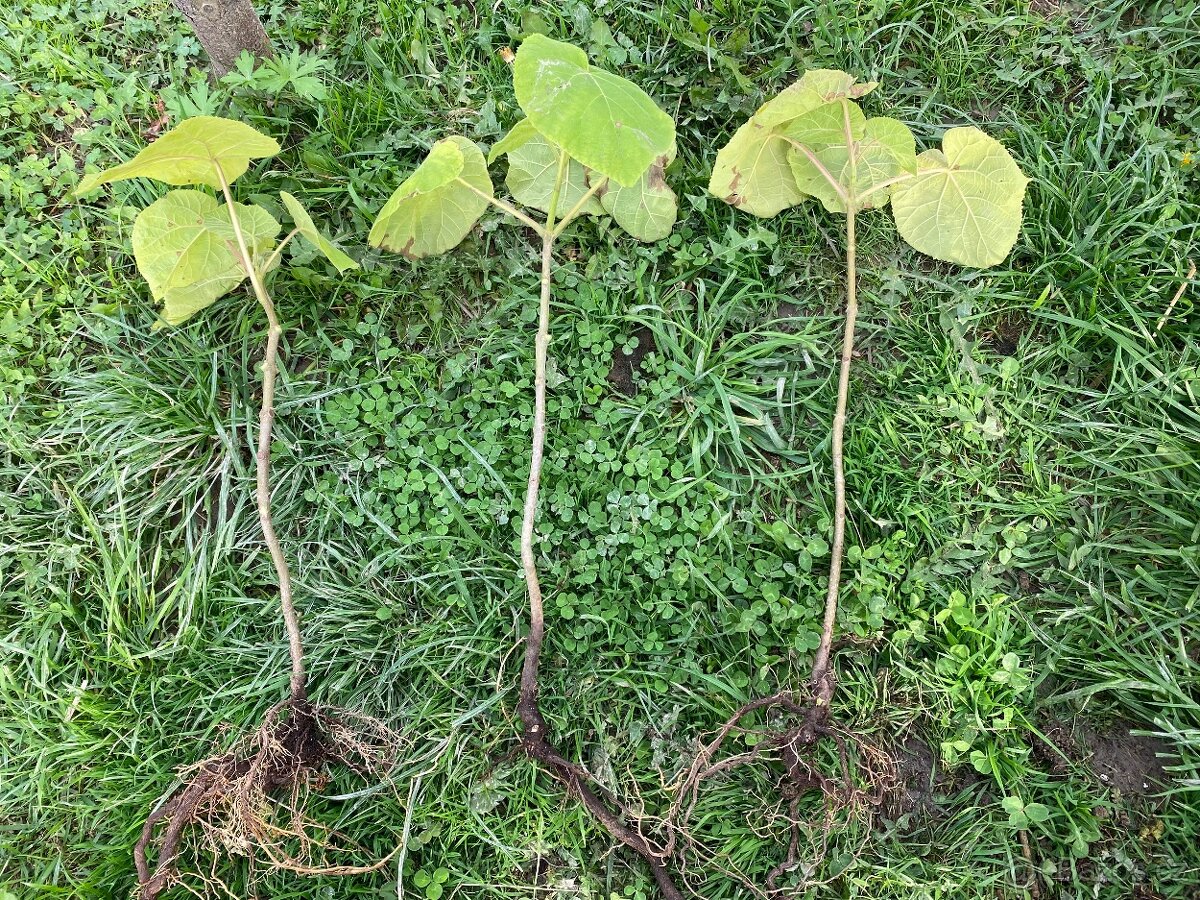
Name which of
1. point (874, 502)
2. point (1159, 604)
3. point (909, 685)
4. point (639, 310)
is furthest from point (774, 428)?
point (1159, 604)

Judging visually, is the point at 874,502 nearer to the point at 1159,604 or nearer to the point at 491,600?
the point at 1159,604

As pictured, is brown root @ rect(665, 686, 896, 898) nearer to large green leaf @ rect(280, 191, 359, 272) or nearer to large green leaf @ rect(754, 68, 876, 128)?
large green leaf @ rect(754, 68, 876, 128)

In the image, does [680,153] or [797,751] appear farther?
[680,153]

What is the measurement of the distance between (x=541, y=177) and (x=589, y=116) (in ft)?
2.18

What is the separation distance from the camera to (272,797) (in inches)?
89.0

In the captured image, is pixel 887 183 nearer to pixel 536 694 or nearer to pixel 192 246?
pixel 536 694

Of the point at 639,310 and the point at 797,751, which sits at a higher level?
the point at 639,310

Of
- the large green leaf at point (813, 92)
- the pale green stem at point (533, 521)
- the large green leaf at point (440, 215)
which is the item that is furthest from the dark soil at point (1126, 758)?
the large green leaf at point (440, 215)

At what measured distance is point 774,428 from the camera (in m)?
2.54

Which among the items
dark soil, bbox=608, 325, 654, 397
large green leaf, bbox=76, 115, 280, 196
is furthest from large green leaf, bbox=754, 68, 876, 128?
large green leaf, bbox=76, 115, 280, 196

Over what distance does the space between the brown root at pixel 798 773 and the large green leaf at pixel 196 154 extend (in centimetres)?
229

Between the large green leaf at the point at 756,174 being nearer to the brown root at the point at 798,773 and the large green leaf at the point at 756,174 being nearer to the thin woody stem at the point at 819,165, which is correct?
the thin woody stem at the point at 819,165

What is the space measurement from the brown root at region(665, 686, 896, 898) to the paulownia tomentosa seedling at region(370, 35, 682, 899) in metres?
0.21

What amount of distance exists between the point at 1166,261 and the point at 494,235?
2.46 m
